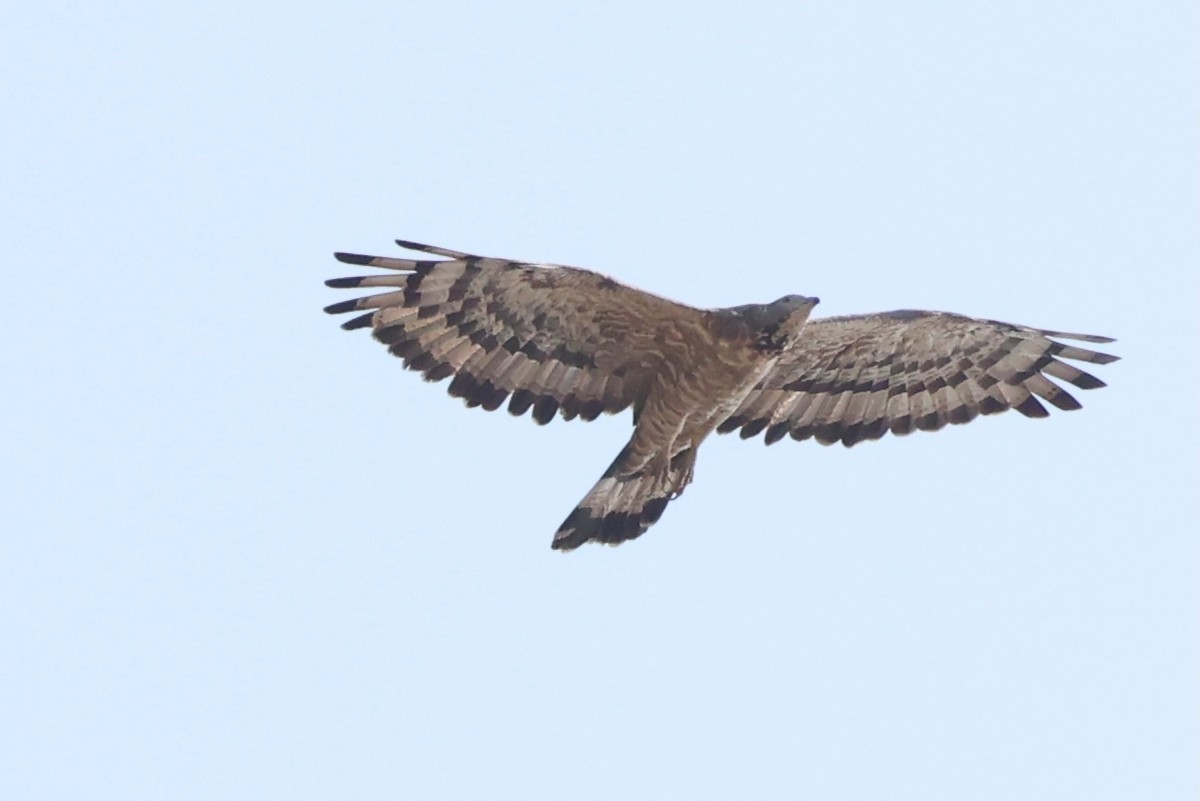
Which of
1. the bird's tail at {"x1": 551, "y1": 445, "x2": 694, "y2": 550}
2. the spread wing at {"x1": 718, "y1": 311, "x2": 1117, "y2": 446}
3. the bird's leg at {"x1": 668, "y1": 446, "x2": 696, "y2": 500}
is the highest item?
the spread wing at {"x1": 718, "y1": 311, "x2": 1117, "y2": 446}

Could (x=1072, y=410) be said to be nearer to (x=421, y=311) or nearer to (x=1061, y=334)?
(x=1061, y=334)

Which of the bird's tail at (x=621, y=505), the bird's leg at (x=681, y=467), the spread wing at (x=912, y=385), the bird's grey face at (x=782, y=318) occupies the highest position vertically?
the spread wing at (x=912, y=385)

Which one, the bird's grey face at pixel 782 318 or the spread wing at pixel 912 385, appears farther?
the spread wing at pixel 912 385

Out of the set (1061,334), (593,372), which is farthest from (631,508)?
(1061,334)

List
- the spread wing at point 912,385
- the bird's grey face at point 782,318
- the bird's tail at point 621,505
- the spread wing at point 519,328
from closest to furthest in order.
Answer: the bird's grey face at point 782,318, the spread wing at point 519,328, the bird's tail at point 621,505, the spread wing at point 912,385

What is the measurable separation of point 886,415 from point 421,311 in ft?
9.67

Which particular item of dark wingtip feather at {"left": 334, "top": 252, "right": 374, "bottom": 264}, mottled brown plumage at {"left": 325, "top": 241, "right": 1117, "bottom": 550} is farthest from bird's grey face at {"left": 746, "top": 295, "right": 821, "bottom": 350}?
dark wingtip feather at {"left": 334, "top": 252, "right": 374, "bottom": 264}

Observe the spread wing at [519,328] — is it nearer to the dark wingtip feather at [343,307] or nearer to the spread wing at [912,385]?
the dark wingtip feather at [343,307]

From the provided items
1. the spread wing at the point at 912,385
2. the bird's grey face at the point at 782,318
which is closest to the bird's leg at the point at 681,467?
the spread wing at the point at 912,385

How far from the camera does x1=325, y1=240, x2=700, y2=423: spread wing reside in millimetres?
11414

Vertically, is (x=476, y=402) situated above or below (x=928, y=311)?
below

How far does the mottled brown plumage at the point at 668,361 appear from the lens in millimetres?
11414

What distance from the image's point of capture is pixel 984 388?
12594 mm

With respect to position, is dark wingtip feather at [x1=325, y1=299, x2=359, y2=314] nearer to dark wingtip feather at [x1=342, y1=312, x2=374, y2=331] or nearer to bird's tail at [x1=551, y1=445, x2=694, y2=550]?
dark wingtip feather at [x1=342, y1=312, x2=374, y2=331]
